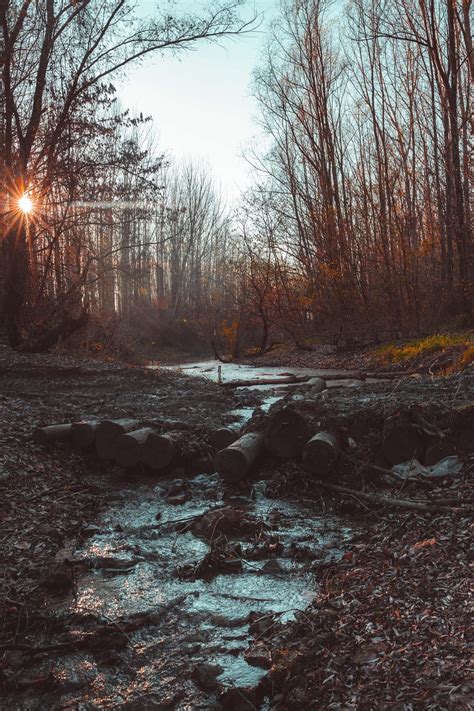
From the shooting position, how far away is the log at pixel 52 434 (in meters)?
6.14

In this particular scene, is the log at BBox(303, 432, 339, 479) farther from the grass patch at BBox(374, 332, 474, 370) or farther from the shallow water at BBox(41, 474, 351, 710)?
the grass patch at BBox(374, 332, 474, 370)

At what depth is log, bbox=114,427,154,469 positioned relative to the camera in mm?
5992

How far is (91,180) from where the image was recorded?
13727 millimetres

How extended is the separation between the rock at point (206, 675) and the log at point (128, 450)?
→ 342 cm

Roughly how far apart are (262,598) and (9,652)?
1481 mm

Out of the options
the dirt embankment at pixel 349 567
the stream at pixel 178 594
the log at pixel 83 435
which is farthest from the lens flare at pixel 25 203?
the stream at pixel 178 594

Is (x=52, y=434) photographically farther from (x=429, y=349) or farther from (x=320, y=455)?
(x=429, y=349)

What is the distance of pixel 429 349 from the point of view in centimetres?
1299

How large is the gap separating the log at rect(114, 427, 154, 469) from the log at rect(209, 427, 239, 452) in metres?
0.81

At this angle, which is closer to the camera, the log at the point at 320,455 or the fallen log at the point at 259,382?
the log at the point at 320,455

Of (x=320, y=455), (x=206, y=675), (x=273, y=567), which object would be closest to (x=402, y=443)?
(x=320, y=455)

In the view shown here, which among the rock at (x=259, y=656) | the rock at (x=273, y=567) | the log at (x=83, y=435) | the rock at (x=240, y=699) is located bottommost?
the rock at (x=240, y=699)

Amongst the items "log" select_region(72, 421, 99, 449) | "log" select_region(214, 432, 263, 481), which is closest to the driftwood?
"log" select_region(214, 432, 263, 481)

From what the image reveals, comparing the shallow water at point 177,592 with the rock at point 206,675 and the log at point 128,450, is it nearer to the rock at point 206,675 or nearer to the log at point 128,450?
the rock at point 206,675
